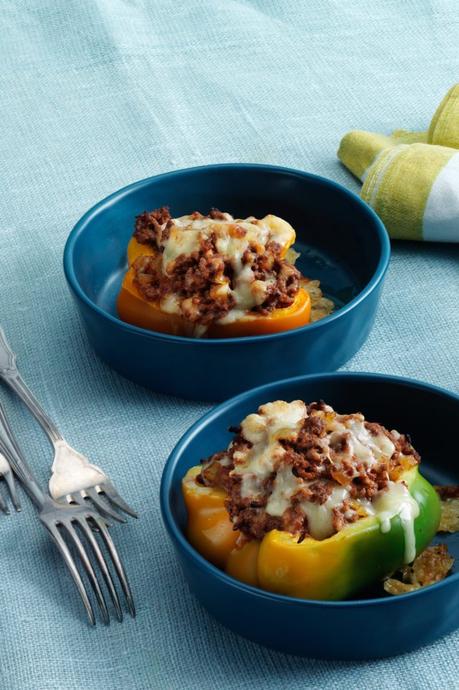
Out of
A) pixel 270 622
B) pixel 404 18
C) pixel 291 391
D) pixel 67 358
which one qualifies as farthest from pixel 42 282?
pixel 404 18

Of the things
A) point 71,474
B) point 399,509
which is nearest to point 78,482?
point 71,474

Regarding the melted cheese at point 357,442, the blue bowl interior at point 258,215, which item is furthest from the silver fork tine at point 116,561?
the blue bowl interior at point 258,215

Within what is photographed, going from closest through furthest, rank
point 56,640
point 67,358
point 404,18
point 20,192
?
point 56,640 → point 67,358 → point 20,192 → point 404,18

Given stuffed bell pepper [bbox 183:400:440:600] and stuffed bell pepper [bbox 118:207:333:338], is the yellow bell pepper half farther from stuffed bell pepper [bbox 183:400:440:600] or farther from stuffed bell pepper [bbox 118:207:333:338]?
stuffed bell pepper [bbox 118:207:333:338]

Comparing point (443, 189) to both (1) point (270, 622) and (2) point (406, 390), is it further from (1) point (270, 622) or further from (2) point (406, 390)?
(1) point (270, 622)

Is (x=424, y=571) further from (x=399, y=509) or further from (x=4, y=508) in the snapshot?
(x=4, y=508)

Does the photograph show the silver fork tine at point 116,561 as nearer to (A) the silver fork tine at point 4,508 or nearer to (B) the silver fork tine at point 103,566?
(B) the silver fork tine at point 103,566
